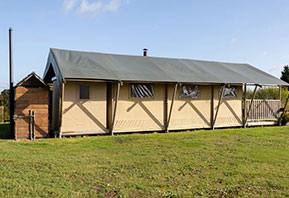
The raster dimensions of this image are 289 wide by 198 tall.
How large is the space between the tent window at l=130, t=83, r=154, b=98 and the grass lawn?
115 inches

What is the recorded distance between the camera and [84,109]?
37.5ft

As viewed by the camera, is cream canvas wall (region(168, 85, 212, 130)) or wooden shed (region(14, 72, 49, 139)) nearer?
wooden shed (region(14, 72, 49, 139))

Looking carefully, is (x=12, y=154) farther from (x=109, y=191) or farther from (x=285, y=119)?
(x=285, y=119)

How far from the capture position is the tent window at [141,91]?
483 inches

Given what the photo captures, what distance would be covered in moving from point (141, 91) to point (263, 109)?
766 cm

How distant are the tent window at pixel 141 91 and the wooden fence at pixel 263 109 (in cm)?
584

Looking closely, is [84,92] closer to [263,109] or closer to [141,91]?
[141,91]

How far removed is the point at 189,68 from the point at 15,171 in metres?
10.4

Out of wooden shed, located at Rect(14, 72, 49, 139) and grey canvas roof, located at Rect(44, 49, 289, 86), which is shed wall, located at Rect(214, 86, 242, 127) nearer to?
grey canvas roof, located at Rect(44, 49, 289, 86)

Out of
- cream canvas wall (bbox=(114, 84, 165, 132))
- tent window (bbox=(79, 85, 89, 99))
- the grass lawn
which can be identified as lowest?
the grass lawn

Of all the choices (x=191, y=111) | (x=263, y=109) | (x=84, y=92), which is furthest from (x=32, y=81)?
(x=263, y=109)

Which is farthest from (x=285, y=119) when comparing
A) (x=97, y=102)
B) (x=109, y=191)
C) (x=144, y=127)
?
(x=109, y=191)

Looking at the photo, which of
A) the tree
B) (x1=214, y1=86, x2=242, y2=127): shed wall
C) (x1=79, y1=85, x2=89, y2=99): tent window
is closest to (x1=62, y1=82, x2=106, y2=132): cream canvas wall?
(x1=79, y1=85, x2=89, y2=99): tent window

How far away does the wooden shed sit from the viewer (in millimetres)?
10266
